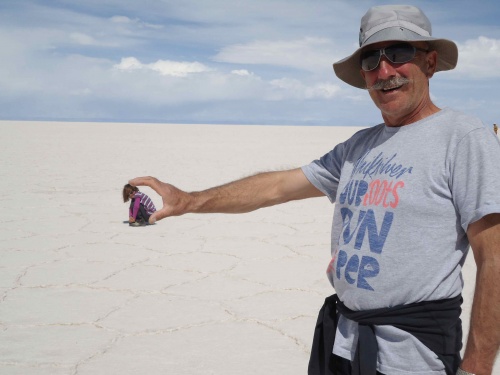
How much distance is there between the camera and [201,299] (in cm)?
317

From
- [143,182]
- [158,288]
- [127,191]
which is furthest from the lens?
[127,191]

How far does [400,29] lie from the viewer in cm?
132

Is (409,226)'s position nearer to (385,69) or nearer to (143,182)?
(385,69)

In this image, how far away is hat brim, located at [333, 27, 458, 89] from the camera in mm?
1313

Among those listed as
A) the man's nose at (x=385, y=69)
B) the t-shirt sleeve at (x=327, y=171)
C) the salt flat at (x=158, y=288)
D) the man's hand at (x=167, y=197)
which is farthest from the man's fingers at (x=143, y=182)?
the salt flat at (x=158, y=288)

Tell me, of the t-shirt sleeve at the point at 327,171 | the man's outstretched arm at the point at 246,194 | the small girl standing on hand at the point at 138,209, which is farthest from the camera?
the small girl standing on hand at the point at 138,209

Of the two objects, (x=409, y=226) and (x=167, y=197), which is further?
(x=167, y=197)

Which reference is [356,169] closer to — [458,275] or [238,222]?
[458,275]

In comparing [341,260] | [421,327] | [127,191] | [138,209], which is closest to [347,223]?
[341,260]

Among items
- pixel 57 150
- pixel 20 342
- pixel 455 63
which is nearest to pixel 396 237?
pixel 455 63

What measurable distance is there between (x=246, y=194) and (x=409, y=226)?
66cm

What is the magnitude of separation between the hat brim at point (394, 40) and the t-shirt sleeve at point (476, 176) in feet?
0.88

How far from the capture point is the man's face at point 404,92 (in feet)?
4.37

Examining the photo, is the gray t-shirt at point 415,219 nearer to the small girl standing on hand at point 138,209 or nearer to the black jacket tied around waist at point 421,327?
the black jacket tied around waist at point 421,327
